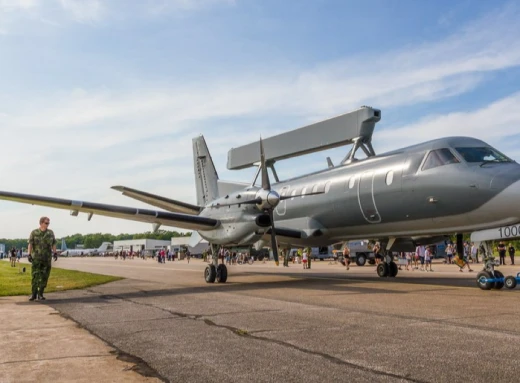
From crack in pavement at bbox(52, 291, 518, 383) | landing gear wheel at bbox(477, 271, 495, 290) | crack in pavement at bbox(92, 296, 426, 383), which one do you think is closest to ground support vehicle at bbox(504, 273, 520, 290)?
landing gear wheel at bbox(477, 271, 495, 290)

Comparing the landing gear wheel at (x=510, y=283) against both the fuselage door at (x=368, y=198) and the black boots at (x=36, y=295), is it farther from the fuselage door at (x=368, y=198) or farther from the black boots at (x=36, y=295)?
the black boots at (x=36, y=295)

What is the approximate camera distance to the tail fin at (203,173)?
71.8 feet

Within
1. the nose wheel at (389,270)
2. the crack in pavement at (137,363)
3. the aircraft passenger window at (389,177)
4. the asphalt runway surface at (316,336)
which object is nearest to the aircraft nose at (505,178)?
the asphalt runway surface at (316,336)

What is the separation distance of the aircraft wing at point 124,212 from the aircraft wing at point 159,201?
108 cm

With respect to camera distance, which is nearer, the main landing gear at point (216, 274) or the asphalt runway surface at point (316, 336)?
the asphalt runway surface at point (316, 336)

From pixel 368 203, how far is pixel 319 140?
31.9ft

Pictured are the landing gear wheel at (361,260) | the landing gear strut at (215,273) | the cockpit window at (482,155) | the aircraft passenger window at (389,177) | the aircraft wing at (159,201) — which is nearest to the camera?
the cockpit window at (482,155)

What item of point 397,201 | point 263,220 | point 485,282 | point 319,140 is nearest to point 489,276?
point 485,282

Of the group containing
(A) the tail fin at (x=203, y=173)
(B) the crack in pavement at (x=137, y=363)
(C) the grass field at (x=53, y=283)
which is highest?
(A) the tail fin at (x=203, y=173)

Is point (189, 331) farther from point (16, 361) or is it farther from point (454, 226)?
point (454, 226)

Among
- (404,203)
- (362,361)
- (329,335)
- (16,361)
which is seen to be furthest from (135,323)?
(404,203)

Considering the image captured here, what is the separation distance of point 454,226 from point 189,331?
8.85 meters

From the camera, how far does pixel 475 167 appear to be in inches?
473

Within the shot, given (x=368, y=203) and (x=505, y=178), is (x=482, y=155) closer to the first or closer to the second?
(x=505, y=178)
